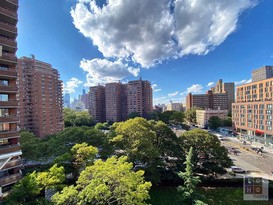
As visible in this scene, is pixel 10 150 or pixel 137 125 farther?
pixel 137 125

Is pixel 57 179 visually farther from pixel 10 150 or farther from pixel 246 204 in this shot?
pixel 246 204

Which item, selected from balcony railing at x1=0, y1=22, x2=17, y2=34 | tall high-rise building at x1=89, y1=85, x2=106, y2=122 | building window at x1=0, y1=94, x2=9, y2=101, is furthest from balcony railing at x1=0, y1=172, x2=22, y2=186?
tall high-rise building at x1=89, y1=85, x2=106, y2=122

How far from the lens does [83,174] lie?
11.8 metres

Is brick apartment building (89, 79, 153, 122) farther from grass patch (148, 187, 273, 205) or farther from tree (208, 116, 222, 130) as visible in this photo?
grass patch (148, 187, 273, 205)

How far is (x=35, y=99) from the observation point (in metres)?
49.4

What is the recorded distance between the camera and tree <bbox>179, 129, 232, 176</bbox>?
21.4 meters

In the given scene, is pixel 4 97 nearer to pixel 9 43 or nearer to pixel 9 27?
pixel 9 43

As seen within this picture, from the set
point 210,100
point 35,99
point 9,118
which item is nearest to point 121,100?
point 35,99

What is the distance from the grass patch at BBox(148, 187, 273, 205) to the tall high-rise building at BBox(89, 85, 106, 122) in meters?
78.2

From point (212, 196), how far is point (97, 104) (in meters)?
82.6

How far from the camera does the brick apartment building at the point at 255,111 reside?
4519 cm

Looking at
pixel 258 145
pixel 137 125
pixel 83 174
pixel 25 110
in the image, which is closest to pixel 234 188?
pixel 137 125

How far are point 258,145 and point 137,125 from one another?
142 feet

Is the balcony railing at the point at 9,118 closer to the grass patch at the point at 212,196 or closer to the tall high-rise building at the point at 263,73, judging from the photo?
the grass patch at the point at 212,196
